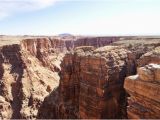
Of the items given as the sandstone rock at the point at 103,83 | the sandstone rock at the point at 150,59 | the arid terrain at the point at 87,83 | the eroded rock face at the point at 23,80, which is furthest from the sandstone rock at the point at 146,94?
the eroded rock face at the point at 23,80

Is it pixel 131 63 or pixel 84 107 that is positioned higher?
pixel 131 63

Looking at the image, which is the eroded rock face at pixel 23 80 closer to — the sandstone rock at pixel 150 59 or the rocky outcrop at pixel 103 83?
the rocky outcrop at pixel 103 83

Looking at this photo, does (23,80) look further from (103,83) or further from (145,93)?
(145,93)

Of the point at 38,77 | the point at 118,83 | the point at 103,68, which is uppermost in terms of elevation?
the point at 103,68


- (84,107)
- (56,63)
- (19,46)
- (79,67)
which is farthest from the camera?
(56,63)

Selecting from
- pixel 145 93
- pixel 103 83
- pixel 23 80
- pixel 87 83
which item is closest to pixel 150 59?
pixel 103 83

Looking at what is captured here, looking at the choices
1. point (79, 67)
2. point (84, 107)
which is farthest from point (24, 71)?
point (84, 107)

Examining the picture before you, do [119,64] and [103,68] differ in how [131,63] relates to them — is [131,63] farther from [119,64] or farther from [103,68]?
[103,68]
